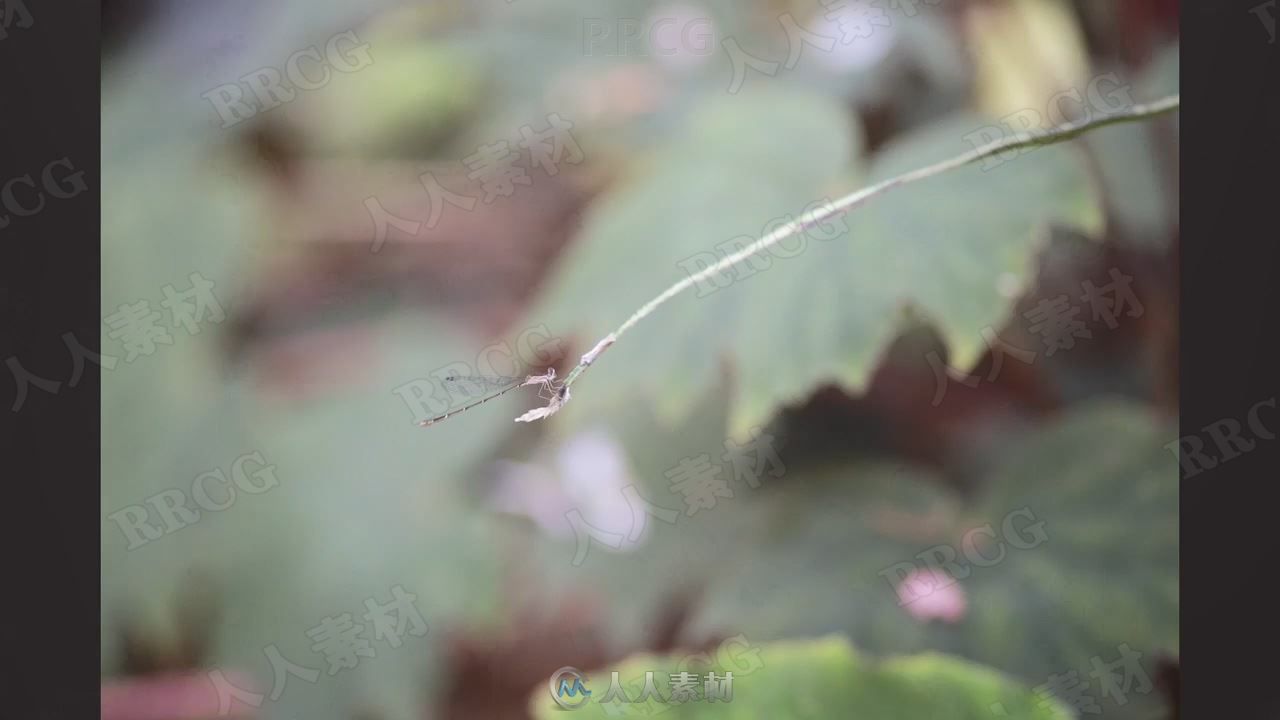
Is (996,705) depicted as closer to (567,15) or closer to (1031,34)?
(1031,34)

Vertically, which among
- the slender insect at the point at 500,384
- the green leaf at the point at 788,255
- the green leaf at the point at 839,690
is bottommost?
the green leaf at the point at 839,690

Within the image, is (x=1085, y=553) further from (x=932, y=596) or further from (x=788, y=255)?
(x=788, y=255)

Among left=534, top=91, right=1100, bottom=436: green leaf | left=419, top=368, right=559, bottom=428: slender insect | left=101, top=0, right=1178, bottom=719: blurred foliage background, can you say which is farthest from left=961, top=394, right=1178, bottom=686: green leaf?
left=419, top=368, right=559, bottom=428: slender insect

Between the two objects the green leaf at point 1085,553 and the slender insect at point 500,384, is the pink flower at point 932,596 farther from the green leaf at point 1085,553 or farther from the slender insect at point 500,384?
the slender insect at point 500,384

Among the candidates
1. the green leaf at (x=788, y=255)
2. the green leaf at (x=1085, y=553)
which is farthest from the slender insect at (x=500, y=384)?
the green leaf at (x=1085, y=553)
